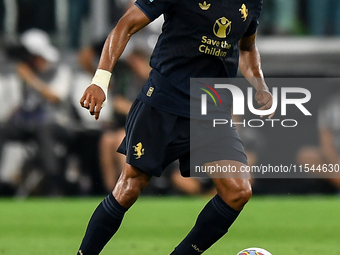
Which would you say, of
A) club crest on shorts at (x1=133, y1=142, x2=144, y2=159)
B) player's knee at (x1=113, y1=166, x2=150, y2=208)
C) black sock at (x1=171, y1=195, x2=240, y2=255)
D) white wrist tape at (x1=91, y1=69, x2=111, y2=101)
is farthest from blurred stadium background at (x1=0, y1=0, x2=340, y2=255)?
white wrist tape at (x1=91, y1=69, x2=111, y2=101)

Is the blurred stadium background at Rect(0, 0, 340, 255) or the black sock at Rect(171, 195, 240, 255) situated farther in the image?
the blurred stadium background at Rect(0, 0, 340, 255)

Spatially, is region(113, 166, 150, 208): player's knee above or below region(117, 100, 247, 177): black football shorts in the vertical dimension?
below

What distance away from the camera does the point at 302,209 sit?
9.39 meters

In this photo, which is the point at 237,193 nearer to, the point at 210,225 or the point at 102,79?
the point at 210,225

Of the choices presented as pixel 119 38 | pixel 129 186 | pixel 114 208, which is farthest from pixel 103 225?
pixel 119 38

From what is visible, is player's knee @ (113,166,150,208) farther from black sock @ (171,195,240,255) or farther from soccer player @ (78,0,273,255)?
black sock @ (171,195,240,255)

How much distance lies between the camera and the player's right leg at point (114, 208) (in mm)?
4598

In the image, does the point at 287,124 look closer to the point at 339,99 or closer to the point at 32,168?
the point at 339,99

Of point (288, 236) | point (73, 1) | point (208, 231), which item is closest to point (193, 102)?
point (208, 231)

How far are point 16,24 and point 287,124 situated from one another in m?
5.20

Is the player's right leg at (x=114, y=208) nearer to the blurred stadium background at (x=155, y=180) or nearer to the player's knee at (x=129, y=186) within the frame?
the player's knee at (x=129, y=186)

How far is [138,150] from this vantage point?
460cm

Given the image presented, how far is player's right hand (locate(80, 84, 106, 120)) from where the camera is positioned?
4.08 metres

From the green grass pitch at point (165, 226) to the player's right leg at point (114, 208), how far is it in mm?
1189
